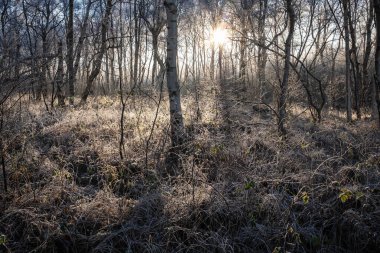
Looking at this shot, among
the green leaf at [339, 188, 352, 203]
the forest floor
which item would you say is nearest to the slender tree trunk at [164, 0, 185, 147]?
the forest floor

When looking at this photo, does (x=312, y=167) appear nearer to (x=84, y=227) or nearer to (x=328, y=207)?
(x=328, y=207)

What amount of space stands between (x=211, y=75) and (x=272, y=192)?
551 centimetres

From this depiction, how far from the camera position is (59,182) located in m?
4.23

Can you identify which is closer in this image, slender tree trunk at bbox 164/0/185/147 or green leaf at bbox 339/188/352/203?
green leaf at bbox 339/188/352/203

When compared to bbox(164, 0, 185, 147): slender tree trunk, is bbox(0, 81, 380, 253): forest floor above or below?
below

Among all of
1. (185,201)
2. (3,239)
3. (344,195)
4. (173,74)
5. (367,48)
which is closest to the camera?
(3,239)

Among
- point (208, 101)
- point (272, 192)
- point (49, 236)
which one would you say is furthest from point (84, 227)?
point (208, 101)

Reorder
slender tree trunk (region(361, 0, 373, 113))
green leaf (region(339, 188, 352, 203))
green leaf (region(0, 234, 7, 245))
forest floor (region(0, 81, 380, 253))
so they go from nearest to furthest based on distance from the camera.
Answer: green leaf (region(0, 234, 7, 245)) → green leaf (region(339, 188, 352, 203)) → forest floor (region(0, 81, 380, 253)) → slender tree trunk (region(361, 0, 373, 113))

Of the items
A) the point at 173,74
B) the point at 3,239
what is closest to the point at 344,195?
the point at 173,74

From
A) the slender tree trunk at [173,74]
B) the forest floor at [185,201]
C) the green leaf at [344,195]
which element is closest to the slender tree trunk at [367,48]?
the forest floor at [185,201]

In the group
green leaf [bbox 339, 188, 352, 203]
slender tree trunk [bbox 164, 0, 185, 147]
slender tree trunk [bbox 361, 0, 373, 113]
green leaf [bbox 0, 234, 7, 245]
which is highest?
slender tree trunk [bbox 361, 0, 373, 113]

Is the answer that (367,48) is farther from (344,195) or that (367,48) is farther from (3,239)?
(3,239)

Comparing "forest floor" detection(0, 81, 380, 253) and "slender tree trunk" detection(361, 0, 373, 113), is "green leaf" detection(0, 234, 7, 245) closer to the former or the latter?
"forest floor" detection(0, 81, 380, 253)

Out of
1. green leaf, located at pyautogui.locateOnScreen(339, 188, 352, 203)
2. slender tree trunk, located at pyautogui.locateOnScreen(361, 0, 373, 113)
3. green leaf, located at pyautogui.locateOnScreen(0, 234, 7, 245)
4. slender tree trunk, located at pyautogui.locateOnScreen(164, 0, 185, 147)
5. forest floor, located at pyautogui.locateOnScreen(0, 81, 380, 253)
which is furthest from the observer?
slender tree trunk, located at pyautogui.locateOnScreen(361, 0, 373, 113)
